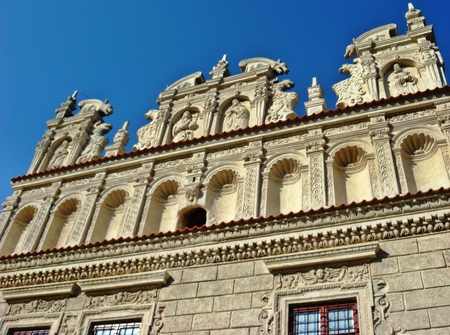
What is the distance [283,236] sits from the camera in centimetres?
945

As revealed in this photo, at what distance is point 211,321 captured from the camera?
8898 mm

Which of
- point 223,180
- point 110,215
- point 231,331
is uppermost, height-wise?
point 223,180

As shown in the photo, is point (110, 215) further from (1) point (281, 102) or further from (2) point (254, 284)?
(2) point (254, 284)

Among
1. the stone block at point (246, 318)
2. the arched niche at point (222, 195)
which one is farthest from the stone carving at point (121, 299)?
the arched niche at point (222, 195)

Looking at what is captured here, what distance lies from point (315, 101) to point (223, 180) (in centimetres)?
293

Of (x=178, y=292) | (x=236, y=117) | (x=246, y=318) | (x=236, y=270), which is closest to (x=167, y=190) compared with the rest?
(x=236, y=117)

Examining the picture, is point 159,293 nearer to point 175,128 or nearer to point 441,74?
point 175,128

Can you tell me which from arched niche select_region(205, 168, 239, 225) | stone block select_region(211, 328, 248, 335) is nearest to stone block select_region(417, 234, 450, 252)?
stone block select_region(211, 328, 248, 335)

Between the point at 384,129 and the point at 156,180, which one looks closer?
the point at 384,129

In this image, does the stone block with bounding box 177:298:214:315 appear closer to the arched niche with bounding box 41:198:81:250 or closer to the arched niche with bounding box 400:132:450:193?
the arched niche with bounding box 400:132:450:193

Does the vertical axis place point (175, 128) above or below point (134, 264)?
above

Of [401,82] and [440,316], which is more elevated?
[401,82]

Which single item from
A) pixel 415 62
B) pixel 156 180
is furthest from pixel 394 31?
pixel 156 180

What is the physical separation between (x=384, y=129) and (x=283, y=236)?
3.30 meters
